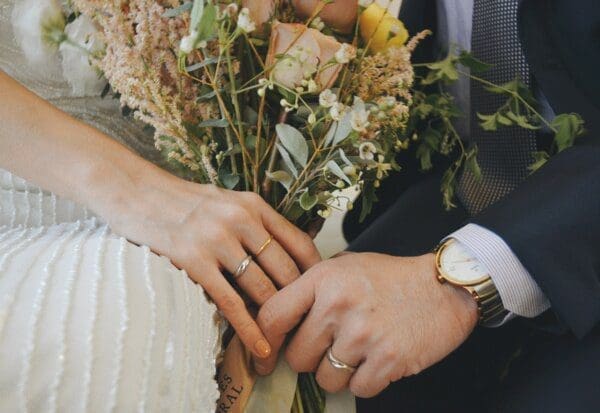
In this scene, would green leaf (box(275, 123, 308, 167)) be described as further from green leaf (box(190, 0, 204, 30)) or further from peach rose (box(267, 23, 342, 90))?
green leaf (box(190, 0, 204, 30))

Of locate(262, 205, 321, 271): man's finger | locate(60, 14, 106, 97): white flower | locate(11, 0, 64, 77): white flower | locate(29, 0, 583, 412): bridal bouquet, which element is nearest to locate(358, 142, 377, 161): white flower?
locate(29, 0, 583, 412): bridal bouquet

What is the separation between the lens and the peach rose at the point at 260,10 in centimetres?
68

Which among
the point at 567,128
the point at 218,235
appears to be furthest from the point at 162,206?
the point at 567,128

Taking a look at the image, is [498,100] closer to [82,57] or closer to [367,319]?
[367,319]

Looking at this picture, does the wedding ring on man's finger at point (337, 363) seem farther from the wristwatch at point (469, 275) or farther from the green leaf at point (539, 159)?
the green leaf at point (539, 159)

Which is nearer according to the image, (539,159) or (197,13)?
(197,13)

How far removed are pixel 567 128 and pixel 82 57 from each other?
684 millimetres

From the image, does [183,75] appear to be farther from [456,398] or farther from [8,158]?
[456,398]

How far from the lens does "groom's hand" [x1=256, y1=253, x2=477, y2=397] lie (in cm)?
70

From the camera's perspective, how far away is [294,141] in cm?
66

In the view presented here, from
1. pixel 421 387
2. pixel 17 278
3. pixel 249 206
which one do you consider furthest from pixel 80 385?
pixel 421 387

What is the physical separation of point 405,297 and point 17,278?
43 cm

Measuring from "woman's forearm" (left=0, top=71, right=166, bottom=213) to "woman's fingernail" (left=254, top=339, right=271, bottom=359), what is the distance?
24cm

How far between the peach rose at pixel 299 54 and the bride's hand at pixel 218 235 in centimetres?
15
